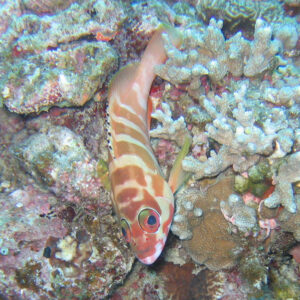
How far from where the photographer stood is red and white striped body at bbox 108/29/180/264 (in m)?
2.59

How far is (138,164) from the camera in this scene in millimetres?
2887

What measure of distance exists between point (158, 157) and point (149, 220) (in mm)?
1120

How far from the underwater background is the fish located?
0.60 ft

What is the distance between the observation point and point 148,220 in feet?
8.46

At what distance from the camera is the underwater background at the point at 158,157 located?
277 centimetres

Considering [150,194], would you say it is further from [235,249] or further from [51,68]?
[51,68]

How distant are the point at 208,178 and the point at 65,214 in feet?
5.82

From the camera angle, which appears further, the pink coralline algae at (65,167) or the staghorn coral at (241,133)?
the pink coralline algae at (65,167)

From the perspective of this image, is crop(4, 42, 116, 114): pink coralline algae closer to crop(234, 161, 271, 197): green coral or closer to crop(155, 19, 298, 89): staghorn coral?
crop(155, 19, 298, 89): staghorn coral

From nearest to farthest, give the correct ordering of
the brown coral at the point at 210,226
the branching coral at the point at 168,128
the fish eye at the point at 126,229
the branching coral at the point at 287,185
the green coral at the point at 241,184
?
the branching coral at the point at 287,185
the fish eye at the point at 126,229
the green coral at the point at 241,184
the brown coral at the point at 210,226
the branching coral at the point at 168,128

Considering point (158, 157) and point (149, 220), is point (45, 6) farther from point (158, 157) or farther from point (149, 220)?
point (149, 220)

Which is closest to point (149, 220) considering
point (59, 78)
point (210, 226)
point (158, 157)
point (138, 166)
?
point (138, 166)

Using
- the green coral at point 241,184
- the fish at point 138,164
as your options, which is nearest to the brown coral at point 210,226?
the green coral at point 241,184

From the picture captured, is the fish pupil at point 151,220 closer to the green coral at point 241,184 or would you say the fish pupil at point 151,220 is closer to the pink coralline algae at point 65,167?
the pink coralline algae at point 65,167
